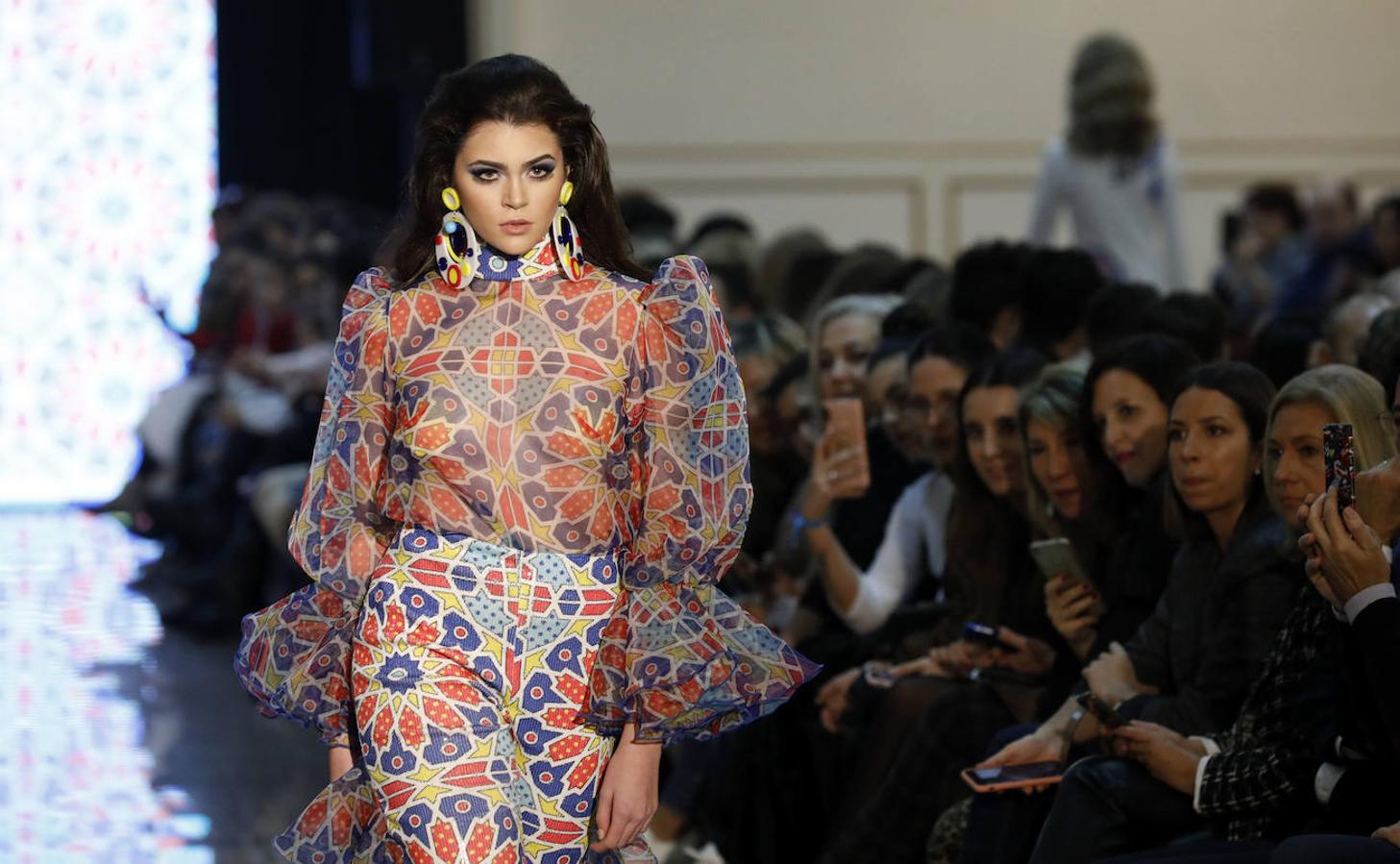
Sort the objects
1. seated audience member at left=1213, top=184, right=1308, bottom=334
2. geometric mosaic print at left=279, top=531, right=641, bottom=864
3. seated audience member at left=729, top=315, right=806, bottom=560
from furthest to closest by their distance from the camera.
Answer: seated audience member at left=1213, top=184, right=1308, bottom=334 → seated audience member at left=729, top=315, right=806, bottom=560 → geometric mosaic print at left=279, top=531, right=641, bottom=864

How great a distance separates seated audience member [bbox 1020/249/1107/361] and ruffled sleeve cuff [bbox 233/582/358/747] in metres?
2.71

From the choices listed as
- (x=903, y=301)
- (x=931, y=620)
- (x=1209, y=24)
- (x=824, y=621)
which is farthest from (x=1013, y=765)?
(x=1209, y=24)

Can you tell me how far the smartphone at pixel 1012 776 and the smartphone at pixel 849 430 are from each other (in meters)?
1.01

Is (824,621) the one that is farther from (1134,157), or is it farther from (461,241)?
(1134,157)

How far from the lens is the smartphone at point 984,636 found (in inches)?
164

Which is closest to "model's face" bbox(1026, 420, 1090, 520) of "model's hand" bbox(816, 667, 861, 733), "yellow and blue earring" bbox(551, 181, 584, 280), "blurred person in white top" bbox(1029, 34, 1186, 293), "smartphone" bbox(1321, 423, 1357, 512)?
"model's hand" bbox(816, 667, 861, 733)

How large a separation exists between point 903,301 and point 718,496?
2713 mm

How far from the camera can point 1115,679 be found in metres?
3.76

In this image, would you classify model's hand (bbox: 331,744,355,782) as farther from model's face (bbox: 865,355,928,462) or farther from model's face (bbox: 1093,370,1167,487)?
model's face (bbox: 865,355,928,462)

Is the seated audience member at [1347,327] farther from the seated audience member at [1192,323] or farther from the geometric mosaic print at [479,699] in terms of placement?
the geometric mosaic print at [479,699]

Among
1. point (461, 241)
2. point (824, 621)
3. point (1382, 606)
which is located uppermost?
point (461, 241)

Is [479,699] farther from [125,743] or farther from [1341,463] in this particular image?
[125,743]

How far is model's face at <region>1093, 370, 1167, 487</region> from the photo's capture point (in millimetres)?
4055

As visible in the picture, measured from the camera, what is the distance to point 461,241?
2943 millimetres
